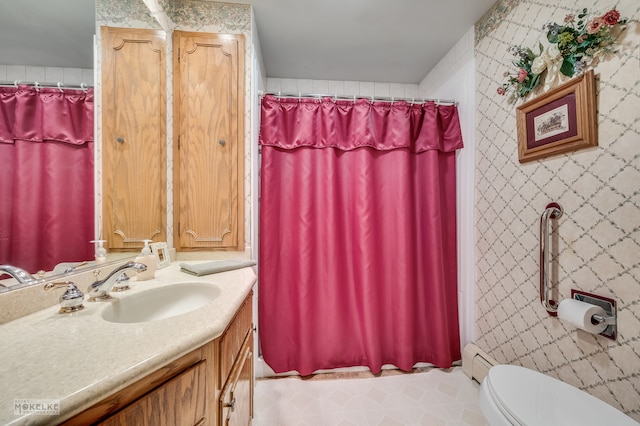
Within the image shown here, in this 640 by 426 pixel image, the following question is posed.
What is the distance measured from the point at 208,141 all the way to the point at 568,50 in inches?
71.0

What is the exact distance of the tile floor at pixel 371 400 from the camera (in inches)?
51.6

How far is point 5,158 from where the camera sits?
65 centimetres

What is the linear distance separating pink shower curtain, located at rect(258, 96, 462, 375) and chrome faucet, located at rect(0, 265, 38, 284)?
3.44ft

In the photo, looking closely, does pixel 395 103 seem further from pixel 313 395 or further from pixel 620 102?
pixel 313 395

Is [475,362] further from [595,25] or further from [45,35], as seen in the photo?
[45,35]

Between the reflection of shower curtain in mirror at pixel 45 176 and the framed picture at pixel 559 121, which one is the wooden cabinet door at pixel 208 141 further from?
the framed picture at pixel 559 121

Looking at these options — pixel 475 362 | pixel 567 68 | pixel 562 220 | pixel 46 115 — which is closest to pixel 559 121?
pixel 567 68

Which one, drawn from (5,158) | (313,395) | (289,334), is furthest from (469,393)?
(5,158)

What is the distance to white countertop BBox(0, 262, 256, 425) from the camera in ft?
1.26

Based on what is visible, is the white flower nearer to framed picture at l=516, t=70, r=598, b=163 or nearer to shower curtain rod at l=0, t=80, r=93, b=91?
framed picture at l=516, t=70, r=598, b=163

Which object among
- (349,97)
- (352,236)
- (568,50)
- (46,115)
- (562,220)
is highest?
(349,97)

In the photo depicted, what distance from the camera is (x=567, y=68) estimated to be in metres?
1.05

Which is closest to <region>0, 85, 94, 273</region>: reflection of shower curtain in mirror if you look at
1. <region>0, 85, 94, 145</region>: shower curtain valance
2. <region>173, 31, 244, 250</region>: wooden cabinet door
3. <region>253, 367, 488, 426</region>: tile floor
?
<region>0, 85, 94, 145</region>: shower curtain valance

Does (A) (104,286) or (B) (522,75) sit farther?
(B) (522,75)
